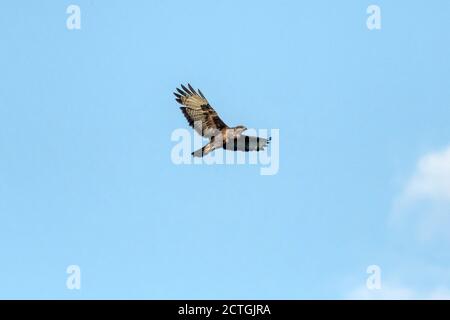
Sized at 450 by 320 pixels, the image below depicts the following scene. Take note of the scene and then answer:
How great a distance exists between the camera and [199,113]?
45250mm

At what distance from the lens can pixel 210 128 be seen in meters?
44.9

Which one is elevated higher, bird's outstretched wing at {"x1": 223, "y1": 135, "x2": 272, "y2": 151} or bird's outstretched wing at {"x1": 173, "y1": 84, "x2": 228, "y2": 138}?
bird's outstretched wing at {"x1": 173, "y1": 84, "x2": 228, "y2": 138}

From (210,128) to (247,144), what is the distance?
1.66 meters

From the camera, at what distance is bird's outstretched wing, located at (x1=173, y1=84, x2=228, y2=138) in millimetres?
44844

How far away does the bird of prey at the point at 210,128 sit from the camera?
1751 inches

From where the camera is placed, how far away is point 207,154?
4406 centimetres

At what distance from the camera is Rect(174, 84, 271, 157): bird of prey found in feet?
146

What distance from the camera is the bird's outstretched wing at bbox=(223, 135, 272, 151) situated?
44812 mm
